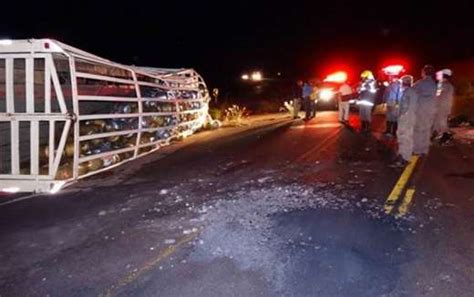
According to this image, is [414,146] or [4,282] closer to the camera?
[4,282]

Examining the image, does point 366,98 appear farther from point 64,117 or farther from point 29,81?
point 29,81

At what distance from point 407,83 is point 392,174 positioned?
9.87 ft

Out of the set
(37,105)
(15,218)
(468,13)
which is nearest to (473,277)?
(15,218)

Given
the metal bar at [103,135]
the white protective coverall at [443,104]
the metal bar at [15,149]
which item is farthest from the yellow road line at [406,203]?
the metal bar at [15,149]

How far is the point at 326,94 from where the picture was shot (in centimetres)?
2288

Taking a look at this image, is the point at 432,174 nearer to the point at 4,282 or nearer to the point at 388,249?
the point at 388,249

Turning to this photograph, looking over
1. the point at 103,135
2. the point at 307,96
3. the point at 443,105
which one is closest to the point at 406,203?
the point at 103,135

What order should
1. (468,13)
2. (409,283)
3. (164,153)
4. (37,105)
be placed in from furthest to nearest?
(468,13) → (164,153) → (37,105) → (409,283)

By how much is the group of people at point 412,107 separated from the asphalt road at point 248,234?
29.9 inches

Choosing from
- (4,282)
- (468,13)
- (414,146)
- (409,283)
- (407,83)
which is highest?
(468,13)

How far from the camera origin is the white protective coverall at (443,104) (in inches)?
468

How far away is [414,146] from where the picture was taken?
1030 centimetres

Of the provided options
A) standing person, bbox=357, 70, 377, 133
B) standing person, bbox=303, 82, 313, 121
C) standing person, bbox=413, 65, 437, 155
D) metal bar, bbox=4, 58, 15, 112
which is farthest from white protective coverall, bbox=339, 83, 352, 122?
metal bar, bbox=4, 58, 15, 112

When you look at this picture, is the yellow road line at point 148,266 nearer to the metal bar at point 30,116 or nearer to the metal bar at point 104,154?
the metal bar at point 30,116
